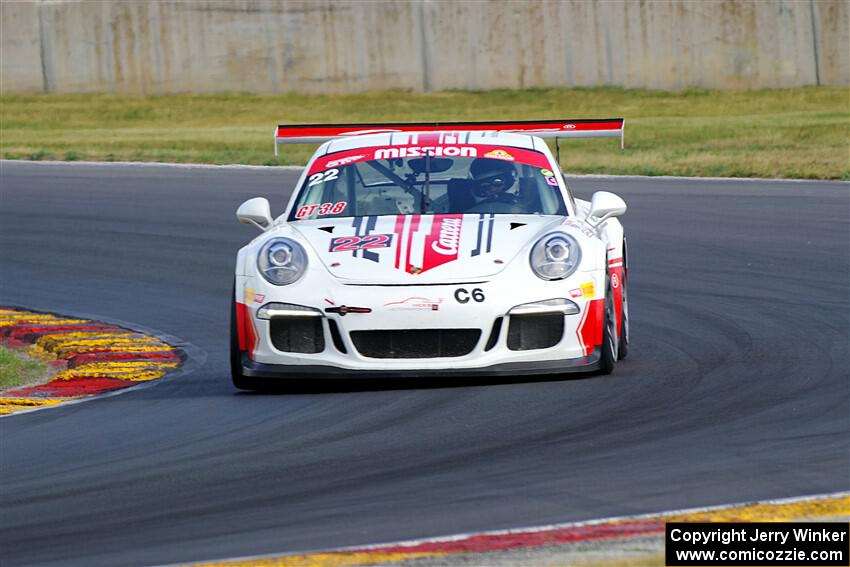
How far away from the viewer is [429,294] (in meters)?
7.43

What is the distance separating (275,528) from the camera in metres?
5.01

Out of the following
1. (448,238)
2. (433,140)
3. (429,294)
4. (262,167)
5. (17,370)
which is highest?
(262,167)

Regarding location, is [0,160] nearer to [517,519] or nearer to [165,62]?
[165,62]

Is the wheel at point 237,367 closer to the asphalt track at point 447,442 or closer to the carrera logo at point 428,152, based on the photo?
the asphalt track at point 447,442

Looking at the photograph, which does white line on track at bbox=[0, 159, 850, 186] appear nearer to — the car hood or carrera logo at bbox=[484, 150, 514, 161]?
carrera logo at bbox=[484, 150, 514, 161]

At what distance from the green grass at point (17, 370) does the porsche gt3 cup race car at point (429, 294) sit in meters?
1.66

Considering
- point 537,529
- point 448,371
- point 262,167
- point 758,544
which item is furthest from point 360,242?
point 262,167

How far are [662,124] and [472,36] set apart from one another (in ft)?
20.3

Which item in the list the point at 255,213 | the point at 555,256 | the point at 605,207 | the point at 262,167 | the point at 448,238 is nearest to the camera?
the point at 555,256

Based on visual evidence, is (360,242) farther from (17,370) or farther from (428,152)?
(17,370)

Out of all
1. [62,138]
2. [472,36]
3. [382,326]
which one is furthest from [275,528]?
[472,36]

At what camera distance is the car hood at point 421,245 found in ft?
24.7

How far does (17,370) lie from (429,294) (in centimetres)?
301

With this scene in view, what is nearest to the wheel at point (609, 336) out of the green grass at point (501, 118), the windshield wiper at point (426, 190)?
the windshield wiper at point (426, 190)
